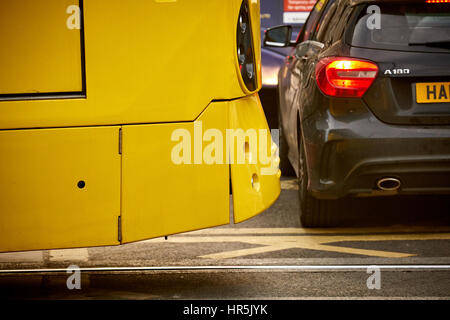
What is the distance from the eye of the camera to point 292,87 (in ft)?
26.5

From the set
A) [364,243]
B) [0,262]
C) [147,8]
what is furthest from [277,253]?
[147,8]

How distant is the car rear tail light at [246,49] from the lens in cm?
483

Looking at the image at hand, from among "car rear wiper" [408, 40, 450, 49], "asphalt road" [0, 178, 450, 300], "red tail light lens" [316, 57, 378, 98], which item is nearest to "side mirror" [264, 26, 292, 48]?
"asphalt road" [0, 178, 450, 300]

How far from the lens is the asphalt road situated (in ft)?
17.5

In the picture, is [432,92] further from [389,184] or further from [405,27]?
[389,184]

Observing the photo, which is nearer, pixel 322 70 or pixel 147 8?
pixel 147 8

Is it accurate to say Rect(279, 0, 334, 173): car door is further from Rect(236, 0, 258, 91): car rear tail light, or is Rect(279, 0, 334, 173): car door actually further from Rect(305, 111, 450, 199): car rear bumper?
Rect(236, 0, 258, 91): car rear tail light

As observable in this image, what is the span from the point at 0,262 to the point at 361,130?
243 cm

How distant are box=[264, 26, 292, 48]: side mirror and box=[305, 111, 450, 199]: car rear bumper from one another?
1.94 m

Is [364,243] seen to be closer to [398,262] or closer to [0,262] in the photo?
[398,262]

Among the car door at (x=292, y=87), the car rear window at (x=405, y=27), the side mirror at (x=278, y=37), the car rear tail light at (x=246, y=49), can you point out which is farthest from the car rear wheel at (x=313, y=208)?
the car rear tail light at (x=246, y=49)

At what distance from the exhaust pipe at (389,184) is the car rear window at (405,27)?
84 centimetres

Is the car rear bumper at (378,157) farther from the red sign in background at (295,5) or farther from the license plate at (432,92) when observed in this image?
the red sign in background at (295,5)
